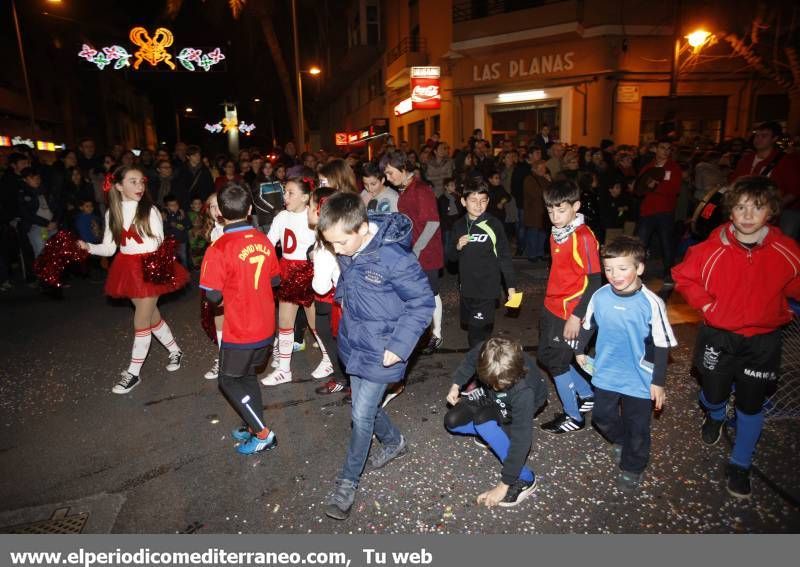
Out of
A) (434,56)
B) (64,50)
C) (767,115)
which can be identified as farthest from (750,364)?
(64,50)

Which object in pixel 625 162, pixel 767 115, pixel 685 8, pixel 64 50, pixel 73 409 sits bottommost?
pixel 73 409

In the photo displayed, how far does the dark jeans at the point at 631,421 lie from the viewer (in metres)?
3.16

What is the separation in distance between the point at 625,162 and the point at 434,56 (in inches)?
556

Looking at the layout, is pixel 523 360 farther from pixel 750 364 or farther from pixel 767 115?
pixel 767 115

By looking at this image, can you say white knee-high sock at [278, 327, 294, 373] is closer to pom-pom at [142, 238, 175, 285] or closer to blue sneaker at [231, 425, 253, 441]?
blue sneaker at [231, 425, 253, 441]

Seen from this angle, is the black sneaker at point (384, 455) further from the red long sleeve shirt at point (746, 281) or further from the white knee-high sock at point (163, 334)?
the white knee-high sock at point (163, 334)

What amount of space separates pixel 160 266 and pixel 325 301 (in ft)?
5.47

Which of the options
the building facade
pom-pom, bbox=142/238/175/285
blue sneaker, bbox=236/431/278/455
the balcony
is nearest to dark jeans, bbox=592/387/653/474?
blue sneaker, bbox=236/431/278/455

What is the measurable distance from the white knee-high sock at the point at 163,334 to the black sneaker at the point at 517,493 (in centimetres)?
371

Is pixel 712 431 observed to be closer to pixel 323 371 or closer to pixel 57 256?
pixel 323 371

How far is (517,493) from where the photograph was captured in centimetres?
316

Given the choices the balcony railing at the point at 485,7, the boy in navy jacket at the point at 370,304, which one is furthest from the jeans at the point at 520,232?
the balcony railing at the point at 485,7

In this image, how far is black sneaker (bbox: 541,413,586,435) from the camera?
3.98 m

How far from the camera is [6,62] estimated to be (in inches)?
1096
